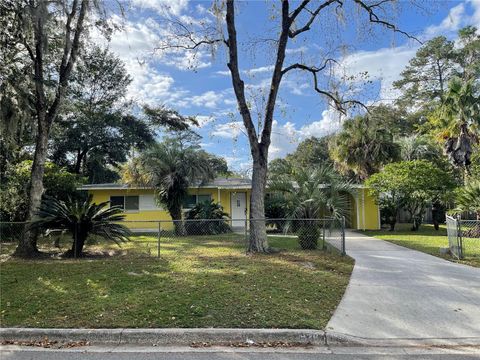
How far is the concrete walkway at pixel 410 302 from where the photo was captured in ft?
17.6

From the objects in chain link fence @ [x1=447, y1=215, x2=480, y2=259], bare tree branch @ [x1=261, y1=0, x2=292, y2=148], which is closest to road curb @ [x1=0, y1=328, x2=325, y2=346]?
bare tree branch @ [x1=261, y1=0, x2=292, y2=148]

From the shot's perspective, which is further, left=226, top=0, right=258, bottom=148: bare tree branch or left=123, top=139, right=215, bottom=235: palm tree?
left=123, top=139, right=215, bottom=235: palm tree

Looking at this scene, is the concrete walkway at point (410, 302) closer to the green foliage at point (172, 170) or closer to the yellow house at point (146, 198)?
the green foliage at point (172, 170)

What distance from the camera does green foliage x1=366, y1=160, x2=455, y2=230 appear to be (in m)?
18.7

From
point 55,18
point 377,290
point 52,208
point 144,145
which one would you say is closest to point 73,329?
point 377,290

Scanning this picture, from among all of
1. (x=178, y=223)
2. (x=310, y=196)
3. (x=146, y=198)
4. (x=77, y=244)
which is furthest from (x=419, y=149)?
(x=77, y=244)

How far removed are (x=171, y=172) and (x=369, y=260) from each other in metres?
9.83

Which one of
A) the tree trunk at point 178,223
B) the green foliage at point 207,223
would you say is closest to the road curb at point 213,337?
the tree trunk at point 178,223

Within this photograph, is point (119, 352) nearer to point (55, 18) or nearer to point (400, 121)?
point (55, 18)

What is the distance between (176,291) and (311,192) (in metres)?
6.01

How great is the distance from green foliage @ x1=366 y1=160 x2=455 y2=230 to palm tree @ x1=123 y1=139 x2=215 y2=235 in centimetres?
850

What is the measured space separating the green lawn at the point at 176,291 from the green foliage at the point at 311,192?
72.2 inches

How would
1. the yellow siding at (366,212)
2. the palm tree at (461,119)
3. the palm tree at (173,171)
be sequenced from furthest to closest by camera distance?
the yellow siding at (366,212) → the palm tree at (461,119) → the palm tree at (173,171)

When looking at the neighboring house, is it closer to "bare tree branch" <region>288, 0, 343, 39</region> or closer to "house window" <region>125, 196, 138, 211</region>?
"house window" <region>125, 196, 138, 211</region>
